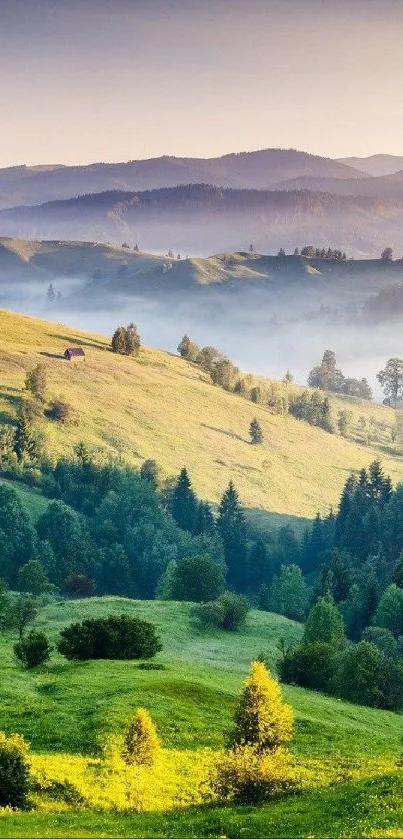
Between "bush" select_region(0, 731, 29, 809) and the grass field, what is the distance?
979 millimetres

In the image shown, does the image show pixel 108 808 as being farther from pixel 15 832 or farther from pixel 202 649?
pixel 202 649

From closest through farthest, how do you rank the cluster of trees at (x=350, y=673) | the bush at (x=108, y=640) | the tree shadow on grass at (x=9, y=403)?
the bush at (x=108, y=640) < the cluster of trees at (x=350, y=673) < the tree shadow on grass at (x=9, y=403)

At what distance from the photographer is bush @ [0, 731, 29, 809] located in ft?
116

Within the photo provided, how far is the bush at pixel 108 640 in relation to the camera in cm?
6956

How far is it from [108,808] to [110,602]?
220ft

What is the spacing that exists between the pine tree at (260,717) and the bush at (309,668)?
3649 centimetres

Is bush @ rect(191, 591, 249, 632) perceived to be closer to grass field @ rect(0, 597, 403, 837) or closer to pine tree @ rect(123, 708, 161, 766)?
grass field @ rect(0, 597, 403, 837)

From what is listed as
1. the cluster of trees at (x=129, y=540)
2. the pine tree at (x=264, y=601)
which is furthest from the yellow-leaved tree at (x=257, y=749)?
the pine tree at (x=264, y=601)

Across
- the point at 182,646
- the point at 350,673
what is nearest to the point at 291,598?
the point at 182,646

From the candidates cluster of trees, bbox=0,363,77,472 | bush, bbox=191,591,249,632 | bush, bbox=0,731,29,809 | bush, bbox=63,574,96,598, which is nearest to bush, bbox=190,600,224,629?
bush, bbox=191,591,249,632

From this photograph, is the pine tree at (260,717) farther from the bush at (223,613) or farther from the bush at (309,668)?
the bush at (223,613)

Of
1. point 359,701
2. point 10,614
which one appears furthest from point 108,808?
point 10,614

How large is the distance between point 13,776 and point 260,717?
10682mm

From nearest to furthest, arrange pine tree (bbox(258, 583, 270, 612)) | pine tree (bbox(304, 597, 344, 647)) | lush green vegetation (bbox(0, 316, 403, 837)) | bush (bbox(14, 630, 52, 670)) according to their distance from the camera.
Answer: lush green vegetation (bbox(0, 316, 403, 837)) < bush (bbox(14, 630, 52, 670)) < pine tree (bbox(304, 597, 344, 647)) < pine tree (bbox(258, 583, 270, 612))
